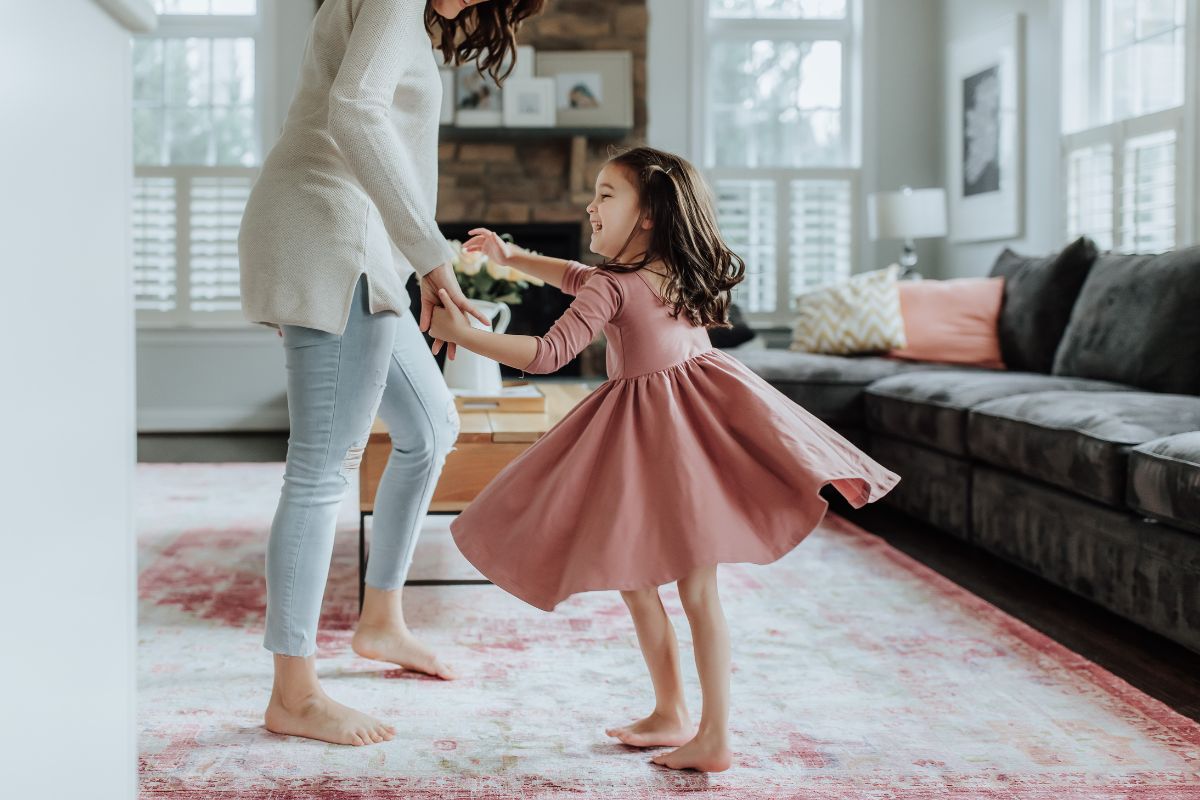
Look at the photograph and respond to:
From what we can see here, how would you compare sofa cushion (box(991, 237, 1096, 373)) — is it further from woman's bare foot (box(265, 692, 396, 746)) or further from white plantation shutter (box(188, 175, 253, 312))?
white plantation shutter (box(188, 175, 253, 312))

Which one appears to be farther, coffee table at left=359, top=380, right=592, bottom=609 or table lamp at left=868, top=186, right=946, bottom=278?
table lamp at left=868, top=186, right=946, bottom=278

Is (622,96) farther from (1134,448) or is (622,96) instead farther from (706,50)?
(1134,448)

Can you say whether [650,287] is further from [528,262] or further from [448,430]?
[448,430]

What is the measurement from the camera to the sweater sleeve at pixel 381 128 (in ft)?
4.75

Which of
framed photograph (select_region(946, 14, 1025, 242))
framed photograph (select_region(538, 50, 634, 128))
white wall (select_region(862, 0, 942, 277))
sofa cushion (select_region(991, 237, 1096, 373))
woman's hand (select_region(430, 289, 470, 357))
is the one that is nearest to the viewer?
woman's hand (select_region(430, 289, 470, 357))

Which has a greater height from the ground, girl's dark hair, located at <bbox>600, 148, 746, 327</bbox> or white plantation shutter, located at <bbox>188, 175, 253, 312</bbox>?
white plantation shutter, located at <bbox>188, 175, 253, 312</bbox>

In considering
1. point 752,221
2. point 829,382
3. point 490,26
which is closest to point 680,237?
point 490,26

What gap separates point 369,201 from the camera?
1.62m

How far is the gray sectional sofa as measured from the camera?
2117 mm

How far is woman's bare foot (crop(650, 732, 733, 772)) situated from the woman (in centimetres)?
43

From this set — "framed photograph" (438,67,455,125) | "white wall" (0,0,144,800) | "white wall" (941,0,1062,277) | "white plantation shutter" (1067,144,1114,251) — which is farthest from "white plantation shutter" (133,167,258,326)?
"white wall" (0,0,144,800)

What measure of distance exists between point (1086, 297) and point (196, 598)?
2.74 metres

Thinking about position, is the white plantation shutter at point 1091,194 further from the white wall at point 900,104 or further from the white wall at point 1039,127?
the white wall at point 900,104

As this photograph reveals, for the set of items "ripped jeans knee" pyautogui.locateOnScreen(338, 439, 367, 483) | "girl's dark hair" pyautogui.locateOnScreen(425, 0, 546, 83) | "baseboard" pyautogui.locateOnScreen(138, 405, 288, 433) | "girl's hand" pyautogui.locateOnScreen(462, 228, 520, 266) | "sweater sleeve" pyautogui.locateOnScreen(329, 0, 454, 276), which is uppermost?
"girl's dark hair" pyautogui.locateOnScreen(425, 0, 546, 83)
